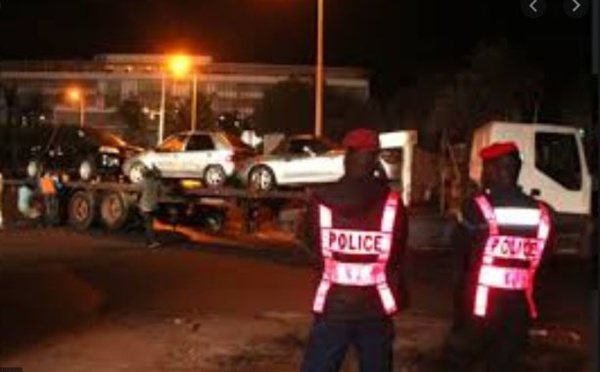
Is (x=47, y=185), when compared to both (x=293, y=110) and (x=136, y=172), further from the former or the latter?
(x=293, y=110)

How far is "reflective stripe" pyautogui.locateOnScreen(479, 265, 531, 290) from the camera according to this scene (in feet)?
22.2

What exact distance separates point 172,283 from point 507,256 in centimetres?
1165

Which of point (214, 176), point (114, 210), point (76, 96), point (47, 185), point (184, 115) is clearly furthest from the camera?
point (76, 96)

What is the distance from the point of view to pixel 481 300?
6738 millimetres

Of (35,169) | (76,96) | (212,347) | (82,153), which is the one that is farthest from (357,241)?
(76,96)

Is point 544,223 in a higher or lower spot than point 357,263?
higher

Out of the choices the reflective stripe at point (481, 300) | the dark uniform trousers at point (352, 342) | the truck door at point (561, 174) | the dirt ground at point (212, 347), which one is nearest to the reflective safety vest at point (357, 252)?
the dark uniform trousers at point (352, 342)

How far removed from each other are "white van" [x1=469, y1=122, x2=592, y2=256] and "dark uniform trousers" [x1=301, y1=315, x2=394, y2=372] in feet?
45.1

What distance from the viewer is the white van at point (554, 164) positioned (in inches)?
784

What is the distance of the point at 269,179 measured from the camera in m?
26.4

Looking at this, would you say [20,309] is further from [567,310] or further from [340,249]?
[340,249]

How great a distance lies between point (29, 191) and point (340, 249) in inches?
1044

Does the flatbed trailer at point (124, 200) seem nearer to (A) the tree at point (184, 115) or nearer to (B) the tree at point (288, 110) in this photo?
(A) the tree at point (184, 115)

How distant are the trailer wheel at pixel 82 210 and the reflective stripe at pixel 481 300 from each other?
23177mm
